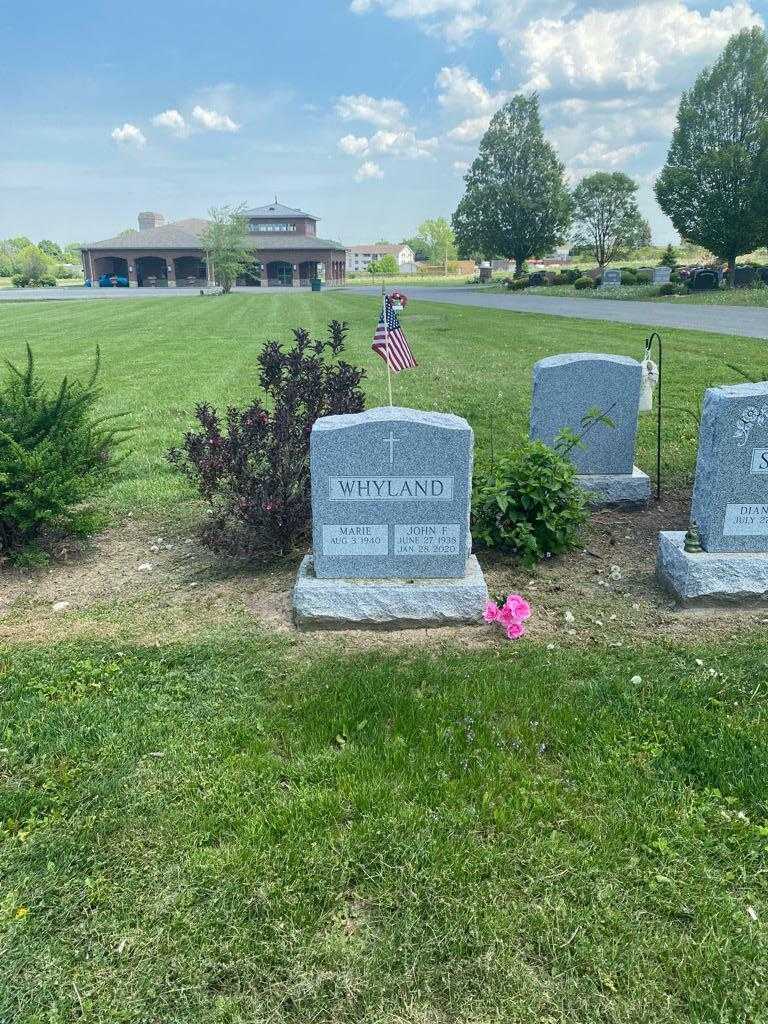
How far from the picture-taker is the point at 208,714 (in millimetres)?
3488

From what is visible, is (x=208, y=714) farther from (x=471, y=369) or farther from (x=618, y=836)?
(x=471, y=369)

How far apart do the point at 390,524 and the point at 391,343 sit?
134 cm

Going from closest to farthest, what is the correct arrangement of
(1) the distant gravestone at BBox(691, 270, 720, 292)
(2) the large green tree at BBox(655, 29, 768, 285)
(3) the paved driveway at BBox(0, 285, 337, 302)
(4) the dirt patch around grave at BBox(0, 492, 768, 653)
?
(4) the dirt patch around grave at BBox(0, 492, 768, 653), (2) the large green tree at BBox(655, 29, 768, 285), (1) the distant gravestone at BBox(691, 270, 720, 292), (3) the paved driveway at BBox(0, 285, 337, 302)

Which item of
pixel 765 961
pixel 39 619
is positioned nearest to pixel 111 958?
pixel 765 961

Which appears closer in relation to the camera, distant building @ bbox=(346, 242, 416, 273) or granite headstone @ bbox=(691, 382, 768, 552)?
granite headstone @ bbox=(691, 382, 768, 552)

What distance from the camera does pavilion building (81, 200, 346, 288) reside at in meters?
71.2

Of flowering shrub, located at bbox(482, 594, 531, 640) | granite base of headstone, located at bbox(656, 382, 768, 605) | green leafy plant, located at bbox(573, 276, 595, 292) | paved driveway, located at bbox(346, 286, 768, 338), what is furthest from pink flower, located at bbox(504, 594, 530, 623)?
green leafy plant, located at bbox(573, 276, 595, 292)

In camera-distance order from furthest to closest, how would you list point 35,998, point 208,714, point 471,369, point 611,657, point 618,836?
point 471,369 < point 611,657 < point 208,714 < point 618,836 < point 35,998

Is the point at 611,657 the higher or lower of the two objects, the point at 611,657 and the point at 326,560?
the lower

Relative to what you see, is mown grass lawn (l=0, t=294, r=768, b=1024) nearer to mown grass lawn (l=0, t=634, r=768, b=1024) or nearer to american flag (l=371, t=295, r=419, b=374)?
mown grass lawn (l=0, t=634, r=768, b=1024)

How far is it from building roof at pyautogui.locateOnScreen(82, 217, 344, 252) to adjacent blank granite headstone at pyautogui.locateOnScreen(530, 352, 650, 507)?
6544 cm

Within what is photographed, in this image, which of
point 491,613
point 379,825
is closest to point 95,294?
point 491,613

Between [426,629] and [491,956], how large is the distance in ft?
6.99

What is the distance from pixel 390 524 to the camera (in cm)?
427
